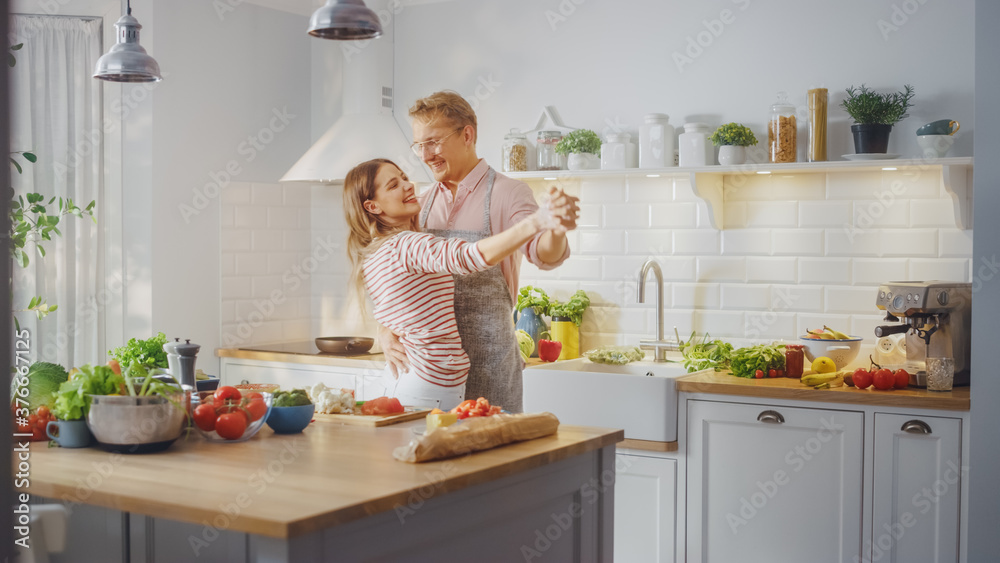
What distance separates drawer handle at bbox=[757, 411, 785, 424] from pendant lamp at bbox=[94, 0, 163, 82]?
2315 millimetres

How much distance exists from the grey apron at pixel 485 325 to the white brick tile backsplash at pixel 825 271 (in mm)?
1478

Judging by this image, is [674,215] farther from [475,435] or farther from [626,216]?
[475,435]

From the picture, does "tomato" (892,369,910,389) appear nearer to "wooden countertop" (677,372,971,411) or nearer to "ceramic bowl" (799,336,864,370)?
"wooden countertop" (677,372,971,411)

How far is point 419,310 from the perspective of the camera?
2783 millimetres

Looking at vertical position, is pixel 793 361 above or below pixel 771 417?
above

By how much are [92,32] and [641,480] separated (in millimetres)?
3026

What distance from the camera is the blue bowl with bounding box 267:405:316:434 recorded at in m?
2.30

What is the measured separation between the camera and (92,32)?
418 centimetres

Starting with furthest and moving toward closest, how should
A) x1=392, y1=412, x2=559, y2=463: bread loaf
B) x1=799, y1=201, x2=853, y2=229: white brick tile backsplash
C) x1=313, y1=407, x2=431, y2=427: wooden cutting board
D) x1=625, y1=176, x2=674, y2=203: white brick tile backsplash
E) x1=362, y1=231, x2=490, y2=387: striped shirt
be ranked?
x1=625, y1=176, x2=674, y2=203: white brick tile backsplash, x1=799, y1=201, x2=853, y2=229: white brick tile backsplash, x1=362, y1=231, x2=490, y2=387: striped shirt, x1=313, y1=407, x2=431, y2=427: wooden cutting board, x1=392, y1=412, x2=559, y2=463: bread loaf

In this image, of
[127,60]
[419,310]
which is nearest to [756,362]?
[419,310]

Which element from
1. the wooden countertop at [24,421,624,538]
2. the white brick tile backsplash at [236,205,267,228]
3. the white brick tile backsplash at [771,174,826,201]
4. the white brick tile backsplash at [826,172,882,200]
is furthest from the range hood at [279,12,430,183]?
the wooden countertop at [24,421,624,538]

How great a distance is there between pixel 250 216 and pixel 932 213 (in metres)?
3.07

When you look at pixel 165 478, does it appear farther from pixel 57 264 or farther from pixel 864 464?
pixel 57 264

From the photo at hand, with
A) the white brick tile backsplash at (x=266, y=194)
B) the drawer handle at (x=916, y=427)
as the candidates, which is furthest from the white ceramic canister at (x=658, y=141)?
the white brick tile backsplash at (x=266, y=194)
